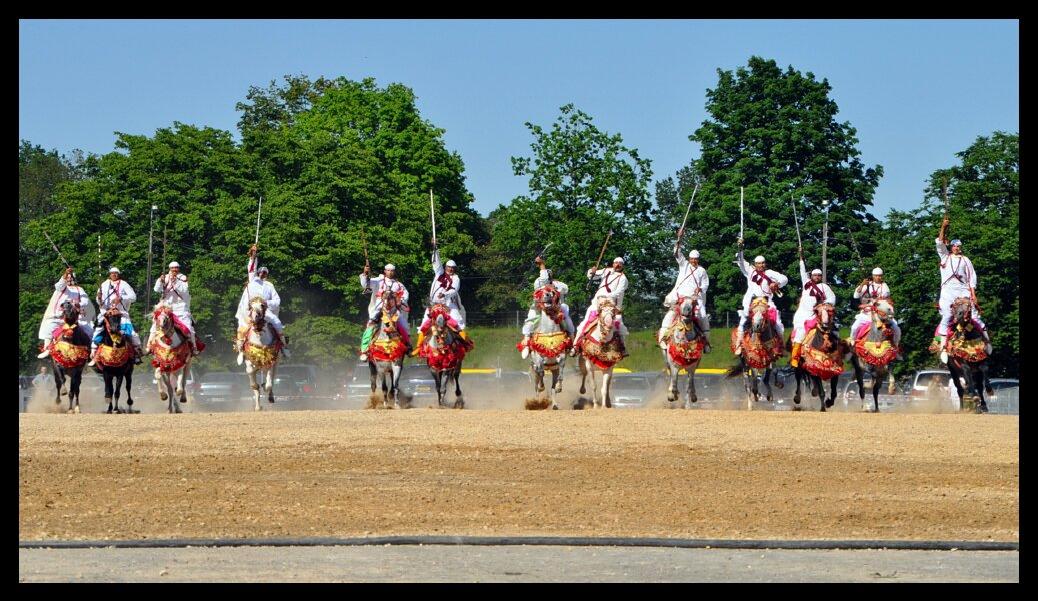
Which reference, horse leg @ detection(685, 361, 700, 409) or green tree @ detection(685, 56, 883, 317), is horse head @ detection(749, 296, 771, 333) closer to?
horse leg @ detection(685, 361, 700, 409)

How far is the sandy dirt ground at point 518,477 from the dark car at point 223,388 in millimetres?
17935

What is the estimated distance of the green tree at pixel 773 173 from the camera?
6581 cm

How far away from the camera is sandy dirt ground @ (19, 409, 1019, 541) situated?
1839 cm

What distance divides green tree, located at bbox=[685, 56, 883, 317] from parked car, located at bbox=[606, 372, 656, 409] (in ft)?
58.0

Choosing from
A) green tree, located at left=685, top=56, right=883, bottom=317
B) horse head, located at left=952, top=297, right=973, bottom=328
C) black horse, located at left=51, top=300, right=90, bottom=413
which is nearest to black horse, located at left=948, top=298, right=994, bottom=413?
horse head, located at left=952, top=297, right=973, bottom=328

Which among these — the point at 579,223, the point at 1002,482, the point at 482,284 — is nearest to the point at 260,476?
the point at 1002,482

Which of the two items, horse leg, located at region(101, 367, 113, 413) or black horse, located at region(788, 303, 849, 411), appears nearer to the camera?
black horse, located at region(788, 303, 849, 411)

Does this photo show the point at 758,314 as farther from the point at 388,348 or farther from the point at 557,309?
the point at 388,348

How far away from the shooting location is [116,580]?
14.3 metres

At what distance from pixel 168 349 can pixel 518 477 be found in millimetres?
15260

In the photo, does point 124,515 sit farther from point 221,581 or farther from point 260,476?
point 221,581

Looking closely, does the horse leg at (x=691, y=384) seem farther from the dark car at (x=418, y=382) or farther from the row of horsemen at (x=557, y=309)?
the dark car at (x=418, y=382)

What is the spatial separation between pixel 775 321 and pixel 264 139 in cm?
3724

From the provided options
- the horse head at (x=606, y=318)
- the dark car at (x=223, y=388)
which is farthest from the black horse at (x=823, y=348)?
the dark car at (x=223, y=388)
